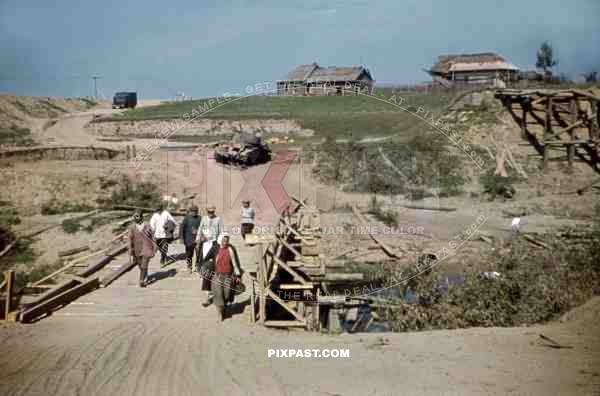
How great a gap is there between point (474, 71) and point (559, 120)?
1243 cm

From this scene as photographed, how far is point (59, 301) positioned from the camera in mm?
9758

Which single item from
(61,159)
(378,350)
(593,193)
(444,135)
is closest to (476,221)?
(593,193)

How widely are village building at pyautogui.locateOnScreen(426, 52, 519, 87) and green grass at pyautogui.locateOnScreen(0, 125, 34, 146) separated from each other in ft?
66.6

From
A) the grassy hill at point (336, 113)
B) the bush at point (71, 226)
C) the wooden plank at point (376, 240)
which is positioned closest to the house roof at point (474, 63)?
the grassy hill at point (336, 113)

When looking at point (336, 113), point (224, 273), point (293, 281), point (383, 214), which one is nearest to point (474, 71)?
point (336, 113)

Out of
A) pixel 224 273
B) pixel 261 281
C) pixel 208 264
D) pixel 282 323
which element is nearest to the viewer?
pixel 224 273

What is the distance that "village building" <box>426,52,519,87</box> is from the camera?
3422 centimetres

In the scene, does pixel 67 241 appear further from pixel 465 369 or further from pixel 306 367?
pixel 465 369

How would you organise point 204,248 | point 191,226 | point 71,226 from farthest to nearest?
point 71,226, point 191,226, point 204,248

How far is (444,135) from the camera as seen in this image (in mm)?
23969

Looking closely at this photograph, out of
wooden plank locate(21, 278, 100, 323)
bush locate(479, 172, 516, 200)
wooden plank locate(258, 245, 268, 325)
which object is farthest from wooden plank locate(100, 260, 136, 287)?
bush locate(479, 172, 516, 200)

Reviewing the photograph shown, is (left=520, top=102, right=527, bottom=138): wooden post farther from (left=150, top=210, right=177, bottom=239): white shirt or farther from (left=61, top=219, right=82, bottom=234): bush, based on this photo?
(left=150, top=210, right=177, bottom=239): white shirt

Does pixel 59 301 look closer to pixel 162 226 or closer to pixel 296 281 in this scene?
pixel 162 226

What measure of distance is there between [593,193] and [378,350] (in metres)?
14.7
